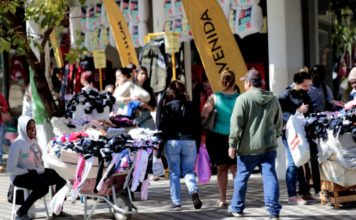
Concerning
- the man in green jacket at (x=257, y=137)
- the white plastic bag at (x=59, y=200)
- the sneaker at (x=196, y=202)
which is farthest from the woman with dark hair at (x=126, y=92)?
the man in green jacket at (x=257, y=137)

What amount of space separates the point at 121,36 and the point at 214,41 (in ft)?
12.1

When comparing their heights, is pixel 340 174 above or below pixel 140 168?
below

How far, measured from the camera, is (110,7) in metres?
15.4

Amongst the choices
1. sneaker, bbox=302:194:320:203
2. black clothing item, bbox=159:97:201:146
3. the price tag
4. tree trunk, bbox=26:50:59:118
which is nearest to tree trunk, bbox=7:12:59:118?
tree trunk, bbox=26:50:59:118

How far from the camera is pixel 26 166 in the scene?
955 cm

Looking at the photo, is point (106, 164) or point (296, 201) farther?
point (296, 201)

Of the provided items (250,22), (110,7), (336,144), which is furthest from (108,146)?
(110,7)

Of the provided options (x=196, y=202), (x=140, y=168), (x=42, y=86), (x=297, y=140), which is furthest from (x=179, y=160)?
(x=42, y=86)

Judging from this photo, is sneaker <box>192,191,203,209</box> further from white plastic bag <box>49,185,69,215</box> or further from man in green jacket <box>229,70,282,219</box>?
white plastic bag <box>49,185,69,215</box>

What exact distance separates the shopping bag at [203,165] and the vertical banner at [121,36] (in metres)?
5.45

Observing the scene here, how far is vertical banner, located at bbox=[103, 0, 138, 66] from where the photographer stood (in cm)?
1532

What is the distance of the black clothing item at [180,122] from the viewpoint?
390 inches

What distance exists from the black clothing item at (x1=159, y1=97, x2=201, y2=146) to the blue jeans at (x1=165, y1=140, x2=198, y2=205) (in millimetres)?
87

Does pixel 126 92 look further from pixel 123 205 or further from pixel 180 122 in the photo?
pixel 123 205
